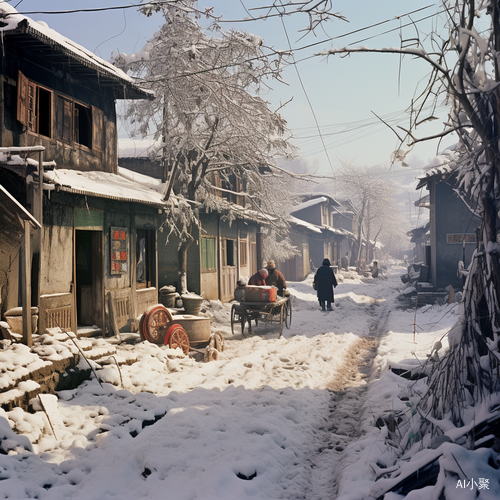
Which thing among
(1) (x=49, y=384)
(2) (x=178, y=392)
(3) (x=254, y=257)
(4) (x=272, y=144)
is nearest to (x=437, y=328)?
(4) (x=272, y=144)

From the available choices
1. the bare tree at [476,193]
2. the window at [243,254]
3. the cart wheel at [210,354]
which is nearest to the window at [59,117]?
the cart wheel at [210,354]

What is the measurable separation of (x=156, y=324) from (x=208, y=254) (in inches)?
287

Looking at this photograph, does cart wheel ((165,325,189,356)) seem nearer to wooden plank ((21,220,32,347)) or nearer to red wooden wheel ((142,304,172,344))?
red wooden wheel ((142,304,172,344))

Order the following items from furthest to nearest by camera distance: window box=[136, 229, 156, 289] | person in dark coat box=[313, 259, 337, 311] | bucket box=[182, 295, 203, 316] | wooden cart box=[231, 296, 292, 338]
A: person in dark coat box=[313, 259, 337, 311], bucket box=[182, 295, 203, 316], window box=[136, 229, 156, 289], wooden cart box=[231, 296, 292, 338]

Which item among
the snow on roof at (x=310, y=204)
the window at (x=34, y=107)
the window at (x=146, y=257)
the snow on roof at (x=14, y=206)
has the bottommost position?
the window at (x=146, y=257)

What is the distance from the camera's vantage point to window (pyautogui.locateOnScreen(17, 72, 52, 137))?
27.5ft

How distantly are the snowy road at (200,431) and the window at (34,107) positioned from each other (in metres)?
4.99

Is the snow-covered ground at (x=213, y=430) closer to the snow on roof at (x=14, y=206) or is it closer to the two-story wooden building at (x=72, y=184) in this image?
the two-story wooden building at (x=72, y=184)

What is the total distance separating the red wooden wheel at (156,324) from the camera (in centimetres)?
920

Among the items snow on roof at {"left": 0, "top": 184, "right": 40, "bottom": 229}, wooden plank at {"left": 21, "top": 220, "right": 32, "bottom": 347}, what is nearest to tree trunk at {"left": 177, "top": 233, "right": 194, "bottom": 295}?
wooden plank at {"left": 21, "top": 220, "right": 32, "bottom": 347}

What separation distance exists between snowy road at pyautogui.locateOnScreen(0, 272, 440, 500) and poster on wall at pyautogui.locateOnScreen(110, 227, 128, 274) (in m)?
2.25

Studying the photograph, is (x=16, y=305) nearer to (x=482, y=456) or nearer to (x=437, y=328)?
(x=482, y=456)

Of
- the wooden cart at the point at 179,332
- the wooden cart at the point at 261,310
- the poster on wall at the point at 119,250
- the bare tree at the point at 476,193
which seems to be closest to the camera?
the bare tree at the point at 476,193

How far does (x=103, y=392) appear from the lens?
6.76 meters
